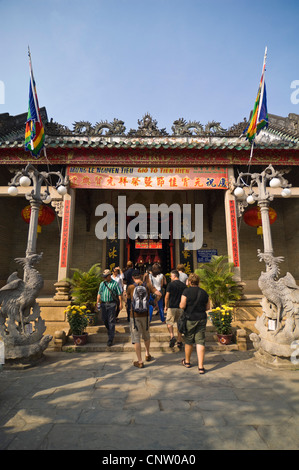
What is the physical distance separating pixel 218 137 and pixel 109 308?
30.1 ft

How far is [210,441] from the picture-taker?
2.36 meters

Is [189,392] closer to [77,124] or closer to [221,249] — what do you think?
[221,249]

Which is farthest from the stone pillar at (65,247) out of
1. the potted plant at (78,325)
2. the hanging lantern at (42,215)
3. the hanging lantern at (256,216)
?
the hanging lantern at (256,216)

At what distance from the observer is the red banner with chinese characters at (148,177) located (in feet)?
27.0

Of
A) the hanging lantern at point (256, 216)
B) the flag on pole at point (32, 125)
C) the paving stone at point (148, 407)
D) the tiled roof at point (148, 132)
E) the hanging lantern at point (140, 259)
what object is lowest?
the paving stone at point (148, 407)

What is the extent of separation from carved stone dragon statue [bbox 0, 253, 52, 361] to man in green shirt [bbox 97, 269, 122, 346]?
1265mm

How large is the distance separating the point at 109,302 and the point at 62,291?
6.82 feet

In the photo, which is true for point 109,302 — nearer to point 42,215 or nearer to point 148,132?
point 42,215

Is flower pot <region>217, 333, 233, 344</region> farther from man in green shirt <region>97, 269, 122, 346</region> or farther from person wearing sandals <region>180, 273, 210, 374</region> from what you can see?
man in green shirt <region>97, 269, 122, 346</region>

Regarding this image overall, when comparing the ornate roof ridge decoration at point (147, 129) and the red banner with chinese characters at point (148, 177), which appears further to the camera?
the ornate roof ridge decoration at point (147, 129)

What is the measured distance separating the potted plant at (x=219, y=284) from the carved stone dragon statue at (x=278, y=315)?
1463mm

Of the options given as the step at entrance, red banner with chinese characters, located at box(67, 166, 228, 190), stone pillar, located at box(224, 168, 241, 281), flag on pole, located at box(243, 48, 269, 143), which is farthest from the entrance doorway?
flag on pole, located at box(243, 48, 269, 143)

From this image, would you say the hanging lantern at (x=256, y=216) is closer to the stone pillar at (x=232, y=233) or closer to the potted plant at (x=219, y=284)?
the stone pillar at (x=232, y=233)

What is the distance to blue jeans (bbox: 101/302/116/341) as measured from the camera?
5.63 meters
